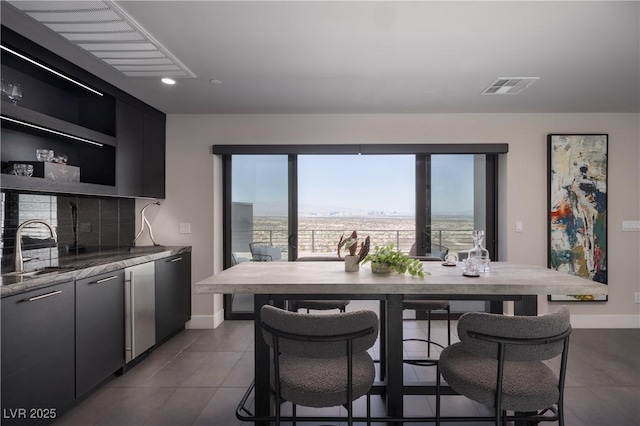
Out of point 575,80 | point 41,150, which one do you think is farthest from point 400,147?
point 41,150

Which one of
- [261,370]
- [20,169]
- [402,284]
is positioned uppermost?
[20,169]

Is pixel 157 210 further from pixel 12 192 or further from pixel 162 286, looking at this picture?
pixel 12 192

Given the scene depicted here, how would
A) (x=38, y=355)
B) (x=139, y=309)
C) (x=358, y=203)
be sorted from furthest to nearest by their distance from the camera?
(x=358, y=203) → (x=139, y=309) → (x=38, y=355)

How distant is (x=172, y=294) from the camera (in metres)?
3.39

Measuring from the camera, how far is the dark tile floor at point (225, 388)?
214 centimetres

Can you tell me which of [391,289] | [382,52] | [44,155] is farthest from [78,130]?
[391,289]

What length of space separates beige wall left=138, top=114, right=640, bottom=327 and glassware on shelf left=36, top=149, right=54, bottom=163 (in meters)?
1.37

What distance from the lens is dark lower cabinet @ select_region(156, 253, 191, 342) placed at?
3170 millimetres

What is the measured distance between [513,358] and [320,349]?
81 centimetres

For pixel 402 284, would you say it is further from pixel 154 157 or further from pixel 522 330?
pixel 154 157

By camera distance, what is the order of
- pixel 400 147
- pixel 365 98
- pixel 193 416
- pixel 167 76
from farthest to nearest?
1. pixel 400 147
2. pixel 365 98
3. pixel 167 76
4. pixel 193 416

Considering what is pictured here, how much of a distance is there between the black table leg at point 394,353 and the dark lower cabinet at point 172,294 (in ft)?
7.73

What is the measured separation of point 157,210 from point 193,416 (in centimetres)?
247

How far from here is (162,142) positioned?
385 cm
